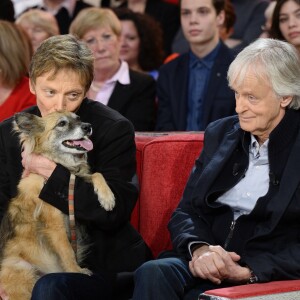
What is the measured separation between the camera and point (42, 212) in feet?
12.3

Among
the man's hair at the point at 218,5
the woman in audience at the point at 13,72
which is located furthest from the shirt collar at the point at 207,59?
the woman in audience at the point at 13,72

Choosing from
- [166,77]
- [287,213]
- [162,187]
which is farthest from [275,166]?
[166,77]

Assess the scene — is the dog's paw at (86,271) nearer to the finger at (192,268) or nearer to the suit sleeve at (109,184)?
the suit sleeve at (109,184)

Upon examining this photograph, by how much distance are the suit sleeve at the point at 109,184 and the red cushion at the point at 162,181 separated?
0.32 meters

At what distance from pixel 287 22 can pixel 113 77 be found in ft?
4.31

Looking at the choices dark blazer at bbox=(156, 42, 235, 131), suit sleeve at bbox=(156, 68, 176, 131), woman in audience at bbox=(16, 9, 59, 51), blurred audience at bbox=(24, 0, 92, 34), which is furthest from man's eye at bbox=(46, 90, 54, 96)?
blurred audience at bbox=(24, 0, 92, 34)

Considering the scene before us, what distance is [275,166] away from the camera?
3.59 metres

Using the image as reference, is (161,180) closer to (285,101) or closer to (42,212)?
(42,212)

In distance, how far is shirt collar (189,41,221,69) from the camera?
6.04 meters

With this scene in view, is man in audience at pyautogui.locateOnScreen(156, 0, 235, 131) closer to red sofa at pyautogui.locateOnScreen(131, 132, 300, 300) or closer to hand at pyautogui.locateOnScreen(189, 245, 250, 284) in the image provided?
red sofa at pyautogui.locateOnScreen(131, 132, 300, 300)

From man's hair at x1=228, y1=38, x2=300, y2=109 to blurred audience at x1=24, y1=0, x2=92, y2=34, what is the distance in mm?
4120

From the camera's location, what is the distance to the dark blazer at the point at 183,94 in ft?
18.9

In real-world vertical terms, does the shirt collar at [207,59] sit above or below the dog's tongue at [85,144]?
below

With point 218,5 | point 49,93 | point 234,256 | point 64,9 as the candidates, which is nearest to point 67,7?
point 64,9
